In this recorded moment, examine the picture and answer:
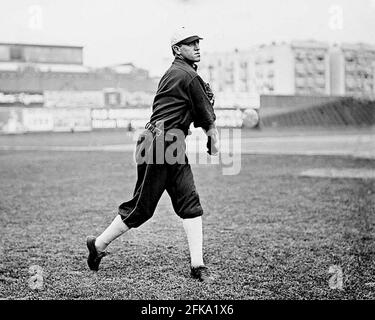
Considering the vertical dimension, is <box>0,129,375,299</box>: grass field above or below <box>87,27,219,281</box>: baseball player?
below

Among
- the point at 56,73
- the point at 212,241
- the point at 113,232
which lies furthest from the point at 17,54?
the point at 113,232

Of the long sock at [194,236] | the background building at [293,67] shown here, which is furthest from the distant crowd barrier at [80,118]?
the long sock at [194,236]

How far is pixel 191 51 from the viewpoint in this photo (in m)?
4.30

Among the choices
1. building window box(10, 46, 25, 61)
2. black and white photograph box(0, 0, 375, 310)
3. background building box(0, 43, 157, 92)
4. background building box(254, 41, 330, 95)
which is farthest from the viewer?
background building box(254, 41, 330, 95)

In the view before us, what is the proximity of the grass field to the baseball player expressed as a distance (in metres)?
0.44

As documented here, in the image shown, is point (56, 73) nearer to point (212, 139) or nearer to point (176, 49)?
point (176, 49)

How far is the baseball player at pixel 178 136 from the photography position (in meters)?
4.26

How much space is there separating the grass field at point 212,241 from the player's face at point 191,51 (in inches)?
61.2

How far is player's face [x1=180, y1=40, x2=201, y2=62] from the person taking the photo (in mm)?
4297

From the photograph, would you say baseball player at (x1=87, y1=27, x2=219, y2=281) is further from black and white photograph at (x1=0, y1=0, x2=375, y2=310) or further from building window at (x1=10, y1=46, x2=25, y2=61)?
building window at (x1=10, y1=46, x2=25, y2=61)

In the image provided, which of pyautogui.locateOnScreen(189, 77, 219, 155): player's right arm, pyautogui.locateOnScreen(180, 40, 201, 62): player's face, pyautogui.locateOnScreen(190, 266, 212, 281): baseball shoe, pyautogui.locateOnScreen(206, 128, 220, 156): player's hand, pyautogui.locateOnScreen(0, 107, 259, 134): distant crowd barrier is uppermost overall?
pyautogui.locateOnScreen(180, 40, 201, 62): player's face

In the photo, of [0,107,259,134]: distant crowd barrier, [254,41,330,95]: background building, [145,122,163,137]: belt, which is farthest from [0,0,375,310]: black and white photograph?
[254,41,330,95]: background building

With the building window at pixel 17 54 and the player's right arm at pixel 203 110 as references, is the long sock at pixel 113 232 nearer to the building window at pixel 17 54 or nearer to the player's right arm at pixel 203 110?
the player's right arm at pixel 203 110

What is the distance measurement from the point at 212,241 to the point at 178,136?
1809 mm
